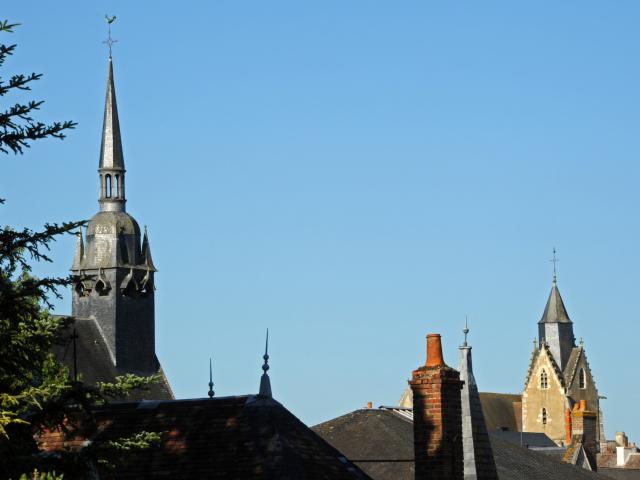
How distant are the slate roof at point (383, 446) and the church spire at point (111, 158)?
45.9 m

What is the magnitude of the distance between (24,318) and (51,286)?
2.64 feet

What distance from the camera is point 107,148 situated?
83.9 m

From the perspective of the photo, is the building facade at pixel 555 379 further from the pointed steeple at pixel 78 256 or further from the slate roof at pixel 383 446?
the slate roof at pixel 383 446

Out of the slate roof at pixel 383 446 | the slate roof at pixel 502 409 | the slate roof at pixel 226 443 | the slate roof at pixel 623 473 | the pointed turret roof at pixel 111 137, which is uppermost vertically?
the pointed turret roof at pixel 111 137

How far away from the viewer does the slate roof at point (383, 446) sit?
34125 mm

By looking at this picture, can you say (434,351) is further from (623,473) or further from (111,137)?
(111,137)

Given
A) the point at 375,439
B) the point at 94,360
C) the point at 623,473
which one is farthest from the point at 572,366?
the point at 375,439

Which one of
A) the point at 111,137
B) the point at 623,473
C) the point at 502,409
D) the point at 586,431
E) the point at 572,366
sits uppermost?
the point at 111,137

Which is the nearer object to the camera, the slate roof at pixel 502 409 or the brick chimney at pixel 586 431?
the brick chimney at pixel 586 431

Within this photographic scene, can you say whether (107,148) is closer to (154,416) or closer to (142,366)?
(142,366)

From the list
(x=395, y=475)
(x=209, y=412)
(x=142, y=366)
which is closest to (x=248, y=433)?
(x=209, y=412)

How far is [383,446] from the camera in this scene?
115 feet

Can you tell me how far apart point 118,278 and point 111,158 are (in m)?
7.13

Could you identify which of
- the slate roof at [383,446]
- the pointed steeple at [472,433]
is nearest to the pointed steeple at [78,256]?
the slate roof at [383,446]
